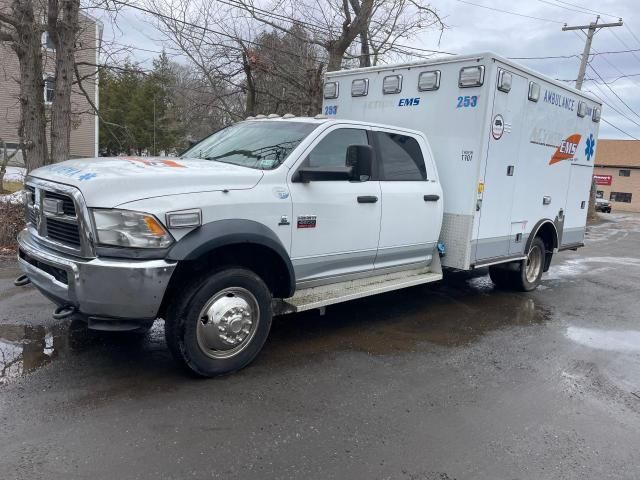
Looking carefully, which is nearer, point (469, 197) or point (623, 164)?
point (469, 197)

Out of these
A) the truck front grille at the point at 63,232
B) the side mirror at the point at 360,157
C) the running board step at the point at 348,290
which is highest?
the side mirror at the point at 360,157

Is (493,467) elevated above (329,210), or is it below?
below

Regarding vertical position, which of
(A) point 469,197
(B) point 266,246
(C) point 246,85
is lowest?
(B) point 266,246

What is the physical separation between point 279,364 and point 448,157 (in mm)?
3216

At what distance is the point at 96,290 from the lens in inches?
139

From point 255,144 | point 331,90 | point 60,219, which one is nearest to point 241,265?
point 255,144

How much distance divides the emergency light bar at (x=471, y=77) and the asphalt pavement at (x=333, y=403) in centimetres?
271

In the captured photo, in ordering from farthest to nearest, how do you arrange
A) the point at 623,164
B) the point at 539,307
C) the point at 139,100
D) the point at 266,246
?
the point at 623,164, the point at 139,100, the point at 539,307, the point at 266,246

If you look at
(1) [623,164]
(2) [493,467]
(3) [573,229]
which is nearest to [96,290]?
(2) [493,467]

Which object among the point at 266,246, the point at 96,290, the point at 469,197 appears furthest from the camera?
the point at 469,197

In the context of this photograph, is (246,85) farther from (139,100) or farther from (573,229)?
(139,100)

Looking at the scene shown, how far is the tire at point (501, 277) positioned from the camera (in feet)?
25.9

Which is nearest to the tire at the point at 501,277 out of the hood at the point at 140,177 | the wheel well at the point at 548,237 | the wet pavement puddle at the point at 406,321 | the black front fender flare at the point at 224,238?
the wet pavement puddle at the point at 406,321

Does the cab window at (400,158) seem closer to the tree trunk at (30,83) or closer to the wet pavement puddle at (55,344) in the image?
the wet pavement puddle at (55,344)
